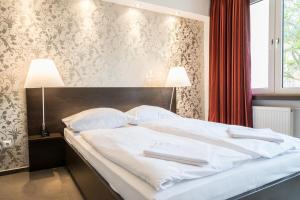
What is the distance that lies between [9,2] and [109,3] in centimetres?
117

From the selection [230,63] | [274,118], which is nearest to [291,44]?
[230,63]

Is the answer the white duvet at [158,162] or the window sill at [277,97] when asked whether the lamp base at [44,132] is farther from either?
the window sill at [277,97]

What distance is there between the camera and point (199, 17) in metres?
3.72

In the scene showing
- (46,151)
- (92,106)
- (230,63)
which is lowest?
(46,151)

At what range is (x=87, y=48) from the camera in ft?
9.45

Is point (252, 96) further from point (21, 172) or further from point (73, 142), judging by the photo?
point (21, 172)

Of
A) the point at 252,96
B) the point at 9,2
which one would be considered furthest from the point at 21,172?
the point at 252,96

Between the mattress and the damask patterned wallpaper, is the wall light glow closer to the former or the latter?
the damask patterned wallpaper

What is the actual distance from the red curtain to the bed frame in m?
0.76

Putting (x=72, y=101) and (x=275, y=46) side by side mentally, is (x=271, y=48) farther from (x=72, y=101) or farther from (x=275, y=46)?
(x=72, y=101)

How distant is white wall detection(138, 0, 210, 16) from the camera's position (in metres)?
3.26

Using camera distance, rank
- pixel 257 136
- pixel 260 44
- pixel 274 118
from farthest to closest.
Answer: pixel 260 44 < pixel 274 118 < pixel 257 136

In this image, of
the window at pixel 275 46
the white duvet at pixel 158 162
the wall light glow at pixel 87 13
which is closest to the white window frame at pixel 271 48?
the window at pixel 275 46

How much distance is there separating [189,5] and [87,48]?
69.9 inches
